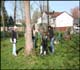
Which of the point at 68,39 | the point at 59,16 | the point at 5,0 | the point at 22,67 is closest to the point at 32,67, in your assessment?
the point at 22,67

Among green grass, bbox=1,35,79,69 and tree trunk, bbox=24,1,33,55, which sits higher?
tree trunk, bbox=24,1,33,55

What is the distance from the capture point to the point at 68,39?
25.8m

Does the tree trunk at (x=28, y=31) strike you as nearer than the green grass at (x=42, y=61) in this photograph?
No

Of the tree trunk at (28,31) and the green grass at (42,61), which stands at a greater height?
the tree trunk at (28,31)

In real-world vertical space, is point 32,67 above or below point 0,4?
below

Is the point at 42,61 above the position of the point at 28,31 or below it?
below

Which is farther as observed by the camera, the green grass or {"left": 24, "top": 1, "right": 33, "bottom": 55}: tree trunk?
{"left": 24, "top": 1, "right": 33, "bottom": 55}: tree trunk

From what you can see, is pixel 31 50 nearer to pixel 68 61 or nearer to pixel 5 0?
pixel 68 61

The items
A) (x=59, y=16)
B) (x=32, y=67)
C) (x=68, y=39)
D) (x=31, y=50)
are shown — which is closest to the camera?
(x=32, y=67)

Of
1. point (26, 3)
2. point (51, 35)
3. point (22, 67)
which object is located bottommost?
point (22, 67)

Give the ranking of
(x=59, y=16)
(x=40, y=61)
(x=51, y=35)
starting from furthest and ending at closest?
(x=59, y=16)
(x=51, y=35)
(x=40, y=61)

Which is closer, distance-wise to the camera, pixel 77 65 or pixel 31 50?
pixel 77 65

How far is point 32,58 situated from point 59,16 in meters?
76.5

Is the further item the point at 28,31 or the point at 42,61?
the point at 28,31
